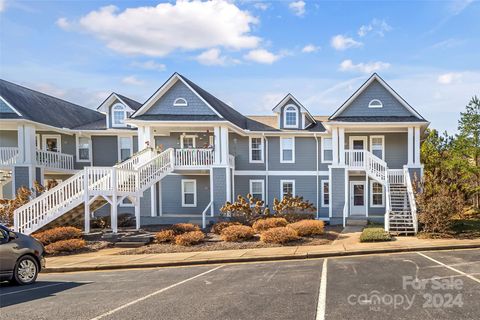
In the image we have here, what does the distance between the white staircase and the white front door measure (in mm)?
12734

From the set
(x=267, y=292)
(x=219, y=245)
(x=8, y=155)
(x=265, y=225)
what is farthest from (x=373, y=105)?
(x=8, y=155)

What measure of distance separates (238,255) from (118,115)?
1654 cm

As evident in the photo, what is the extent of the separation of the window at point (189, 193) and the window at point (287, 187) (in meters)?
6.03

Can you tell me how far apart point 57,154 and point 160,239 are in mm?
12709

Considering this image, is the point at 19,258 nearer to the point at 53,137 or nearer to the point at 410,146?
the point at 53,137

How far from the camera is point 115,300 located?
7367mm

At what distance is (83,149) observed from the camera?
26047 millimetres

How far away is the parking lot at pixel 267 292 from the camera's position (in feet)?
20.6

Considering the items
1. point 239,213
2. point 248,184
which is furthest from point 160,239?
point 248,184

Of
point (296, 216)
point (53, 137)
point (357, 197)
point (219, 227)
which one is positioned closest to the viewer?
point (219, 227)

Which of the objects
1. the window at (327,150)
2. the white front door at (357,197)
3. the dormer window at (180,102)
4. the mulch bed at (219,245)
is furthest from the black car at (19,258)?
the white front door at (357,197)

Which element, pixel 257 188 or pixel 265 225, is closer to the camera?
pixel 265 225

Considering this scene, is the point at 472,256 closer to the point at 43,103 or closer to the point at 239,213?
the point at 239,213

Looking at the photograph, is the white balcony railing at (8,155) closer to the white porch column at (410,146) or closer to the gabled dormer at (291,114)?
the gabled dormer at (291,114)
